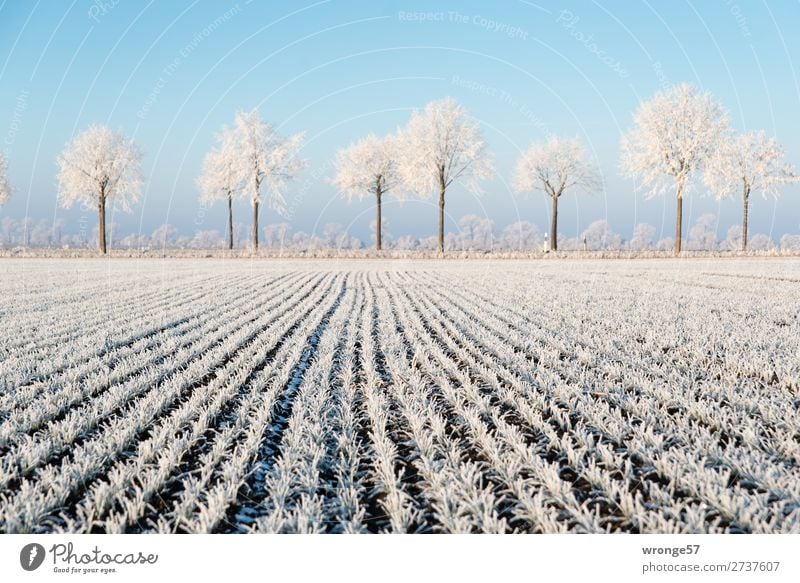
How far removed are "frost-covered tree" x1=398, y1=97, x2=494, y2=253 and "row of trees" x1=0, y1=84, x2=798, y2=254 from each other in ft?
0.28

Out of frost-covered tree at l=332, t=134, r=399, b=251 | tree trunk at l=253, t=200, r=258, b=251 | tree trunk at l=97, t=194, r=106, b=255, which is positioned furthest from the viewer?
frost-covered tree at l=332, t=134, r=399, b=251

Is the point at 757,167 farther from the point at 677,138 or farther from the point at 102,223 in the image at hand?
the point at 102,223

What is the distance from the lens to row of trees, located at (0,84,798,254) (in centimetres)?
3988

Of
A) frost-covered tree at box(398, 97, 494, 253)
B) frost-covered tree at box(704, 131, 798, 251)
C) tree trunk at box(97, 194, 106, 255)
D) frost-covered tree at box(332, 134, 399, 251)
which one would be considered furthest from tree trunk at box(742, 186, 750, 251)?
tree trunk at box(97, 194, 106, 255)

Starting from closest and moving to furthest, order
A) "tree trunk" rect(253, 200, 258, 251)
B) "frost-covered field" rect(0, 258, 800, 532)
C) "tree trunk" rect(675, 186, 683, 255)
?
1. "frost-covered field" rect(0, 258, 800, 532)
2. "tree trunk" rect(675, 186, 683, 255)
3. "tree trunk" rect(253, 200, 258, 251)

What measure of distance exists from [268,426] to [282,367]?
7.63 feet

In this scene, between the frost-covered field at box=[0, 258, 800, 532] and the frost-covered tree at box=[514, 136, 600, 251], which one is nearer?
the frost-covered field at box=[0, 258, 800, 532]

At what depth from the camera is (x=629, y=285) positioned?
17844mm

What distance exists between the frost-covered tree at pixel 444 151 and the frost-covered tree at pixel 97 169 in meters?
24.5

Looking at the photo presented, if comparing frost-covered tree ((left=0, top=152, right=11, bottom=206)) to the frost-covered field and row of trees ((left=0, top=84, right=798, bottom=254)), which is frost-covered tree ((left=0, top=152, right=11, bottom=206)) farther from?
the frost-covered field

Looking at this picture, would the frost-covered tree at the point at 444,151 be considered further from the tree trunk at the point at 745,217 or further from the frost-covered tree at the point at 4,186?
the frost-covered tree at the point at 4,186

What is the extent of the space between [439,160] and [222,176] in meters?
20.1

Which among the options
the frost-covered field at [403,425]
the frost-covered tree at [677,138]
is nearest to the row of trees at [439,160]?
the frost-covered tree at [677,138]
